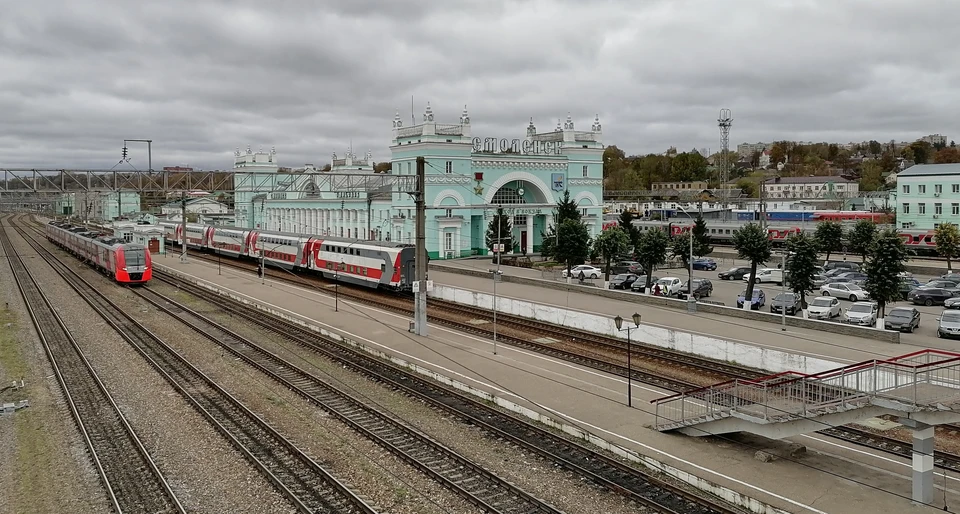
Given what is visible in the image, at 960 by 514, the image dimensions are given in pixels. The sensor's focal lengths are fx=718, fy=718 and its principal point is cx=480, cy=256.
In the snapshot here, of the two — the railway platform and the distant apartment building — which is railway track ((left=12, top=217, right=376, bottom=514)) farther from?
the distant apartment building

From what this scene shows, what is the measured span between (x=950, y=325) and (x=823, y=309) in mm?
4824

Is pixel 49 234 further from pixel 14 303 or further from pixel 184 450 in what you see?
pixel 184 450

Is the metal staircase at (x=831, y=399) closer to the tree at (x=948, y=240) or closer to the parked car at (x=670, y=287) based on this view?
the parked car at (x=670, y=287)

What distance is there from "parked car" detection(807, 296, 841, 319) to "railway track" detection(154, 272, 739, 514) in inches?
746

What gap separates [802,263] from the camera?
32719 millimetres

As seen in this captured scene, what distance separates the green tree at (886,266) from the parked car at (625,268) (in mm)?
20589

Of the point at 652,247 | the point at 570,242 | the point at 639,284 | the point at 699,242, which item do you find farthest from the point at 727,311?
the point at 699,242

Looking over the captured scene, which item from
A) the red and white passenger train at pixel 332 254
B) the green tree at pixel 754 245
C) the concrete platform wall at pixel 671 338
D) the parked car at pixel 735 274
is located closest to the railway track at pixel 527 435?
the concrete platform wall at pixel 671 338

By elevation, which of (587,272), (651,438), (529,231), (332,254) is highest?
(529,231)

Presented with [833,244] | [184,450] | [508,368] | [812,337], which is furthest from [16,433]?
[833,244]

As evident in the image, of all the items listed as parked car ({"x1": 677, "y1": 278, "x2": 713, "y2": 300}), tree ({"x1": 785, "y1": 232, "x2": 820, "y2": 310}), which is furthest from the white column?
tree ({"x1": 785, "y1": 232, "x2": 820, "y2": 310})

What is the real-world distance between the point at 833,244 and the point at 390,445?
48551 millimetres

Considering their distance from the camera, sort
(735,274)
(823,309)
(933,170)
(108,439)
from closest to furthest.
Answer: (108,439) < (823,309) < (735,274) < (933,170)

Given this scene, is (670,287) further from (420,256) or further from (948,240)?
(948,240)
